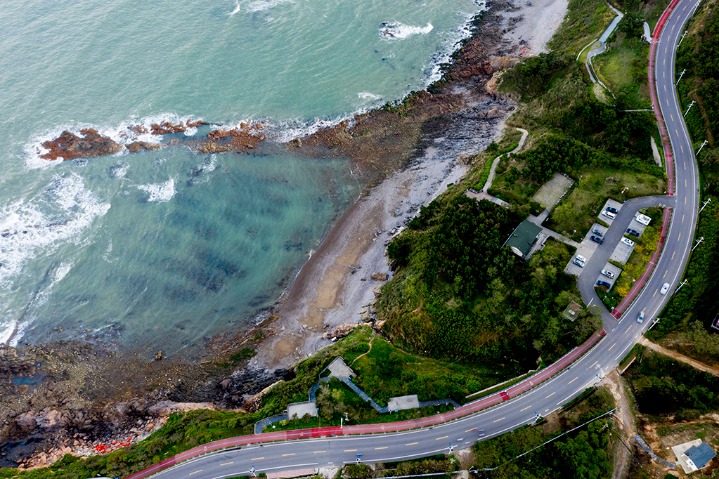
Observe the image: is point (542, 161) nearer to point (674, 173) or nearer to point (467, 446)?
point (674, 173)

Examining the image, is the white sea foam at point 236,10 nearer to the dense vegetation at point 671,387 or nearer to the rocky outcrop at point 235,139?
the rocky outcrop at point 235,139

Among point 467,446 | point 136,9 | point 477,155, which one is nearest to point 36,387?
point 467,446

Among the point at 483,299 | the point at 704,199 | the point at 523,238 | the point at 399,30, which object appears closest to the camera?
the point at 483,299

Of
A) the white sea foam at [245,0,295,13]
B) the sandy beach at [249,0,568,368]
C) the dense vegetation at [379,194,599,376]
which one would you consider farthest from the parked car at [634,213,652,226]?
the white sea foam at [245,0,295,13]

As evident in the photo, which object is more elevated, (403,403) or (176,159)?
(176,159)

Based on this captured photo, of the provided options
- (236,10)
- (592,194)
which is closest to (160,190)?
(236,10)

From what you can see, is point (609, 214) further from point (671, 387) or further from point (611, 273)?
point (671, 387)

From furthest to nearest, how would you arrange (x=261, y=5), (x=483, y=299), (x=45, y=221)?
1. (x=261, y=5)
2. (x=45, y=221)
3. (x=483, y=299)
